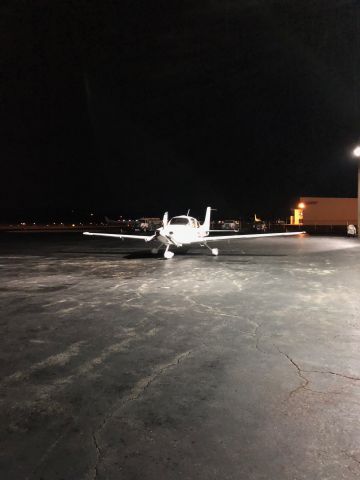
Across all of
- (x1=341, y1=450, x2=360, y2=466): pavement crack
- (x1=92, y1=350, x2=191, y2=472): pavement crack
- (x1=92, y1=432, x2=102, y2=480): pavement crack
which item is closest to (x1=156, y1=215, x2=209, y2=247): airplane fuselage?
(x1=92, y1=350, x2=191, y2=472): pavement crack

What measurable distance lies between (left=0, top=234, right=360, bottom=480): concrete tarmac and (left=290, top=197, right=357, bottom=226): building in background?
189ft

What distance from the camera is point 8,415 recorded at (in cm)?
396

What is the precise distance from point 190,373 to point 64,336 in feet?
8.98

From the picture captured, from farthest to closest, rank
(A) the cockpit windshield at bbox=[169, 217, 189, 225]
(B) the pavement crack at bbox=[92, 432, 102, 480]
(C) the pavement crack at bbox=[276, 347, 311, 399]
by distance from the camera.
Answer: (A) the cockpit windshield at bbox=[169, 217, 189, 225] < (C) the pavement crack at bbox=[276, 347, 311, 399] < (B) the pavement crack at bbox=[92, 432, 102, 480]

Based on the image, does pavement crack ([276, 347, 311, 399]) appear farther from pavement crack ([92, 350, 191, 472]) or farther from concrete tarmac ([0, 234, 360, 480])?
pavement crack ([92, 350, 191, 472])

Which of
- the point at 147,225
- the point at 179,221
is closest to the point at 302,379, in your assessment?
the point at 179,221

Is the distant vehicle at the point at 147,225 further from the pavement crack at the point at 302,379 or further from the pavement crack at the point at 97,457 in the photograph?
the pavement crack at the point at 97,457

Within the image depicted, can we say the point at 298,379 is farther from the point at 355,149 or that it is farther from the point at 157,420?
the point at 355,149

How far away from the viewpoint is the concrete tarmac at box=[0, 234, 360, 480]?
3.23 m

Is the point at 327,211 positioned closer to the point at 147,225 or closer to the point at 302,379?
the point at 147,225

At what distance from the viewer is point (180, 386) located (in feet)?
15.3

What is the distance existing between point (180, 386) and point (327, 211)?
65.7 metres

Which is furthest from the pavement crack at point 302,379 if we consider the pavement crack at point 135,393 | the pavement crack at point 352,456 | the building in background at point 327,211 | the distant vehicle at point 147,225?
the building in background at point 327,211

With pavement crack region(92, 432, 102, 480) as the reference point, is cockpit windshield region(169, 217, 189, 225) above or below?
above
